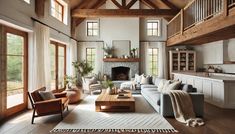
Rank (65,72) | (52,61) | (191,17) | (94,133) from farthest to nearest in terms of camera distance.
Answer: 1. (65,72)
2. (52,61)
3. (191,17)
4. (94,133)

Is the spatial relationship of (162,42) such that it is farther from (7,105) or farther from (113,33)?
(7,105)

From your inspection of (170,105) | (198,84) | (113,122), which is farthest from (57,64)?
(198,84)

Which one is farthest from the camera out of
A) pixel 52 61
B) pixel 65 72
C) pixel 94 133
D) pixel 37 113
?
pixel 65 72

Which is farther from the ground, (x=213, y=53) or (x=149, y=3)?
(x=149, y=3)

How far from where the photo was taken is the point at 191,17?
695 cm

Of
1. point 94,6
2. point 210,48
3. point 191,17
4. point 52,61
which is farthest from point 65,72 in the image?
point 210,48

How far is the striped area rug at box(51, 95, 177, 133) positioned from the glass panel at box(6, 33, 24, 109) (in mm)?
1548

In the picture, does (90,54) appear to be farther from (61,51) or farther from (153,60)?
(153,60)

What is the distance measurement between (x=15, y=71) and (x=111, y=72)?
6.16 m

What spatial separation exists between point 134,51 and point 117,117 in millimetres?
6526

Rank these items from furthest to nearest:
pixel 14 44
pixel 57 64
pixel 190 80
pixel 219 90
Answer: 1. pixel 57 64
2. pixel 190 80
3. pixel 219 90
4. pixel 14 44

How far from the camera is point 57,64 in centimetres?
816

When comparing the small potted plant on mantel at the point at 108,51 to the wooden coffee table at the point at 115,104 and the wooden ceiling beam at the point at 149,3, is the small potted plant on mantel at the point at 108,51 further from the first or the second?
the wooden coffee table at the point at 115,104

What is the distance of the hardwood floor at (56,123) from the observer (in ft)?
12.1
